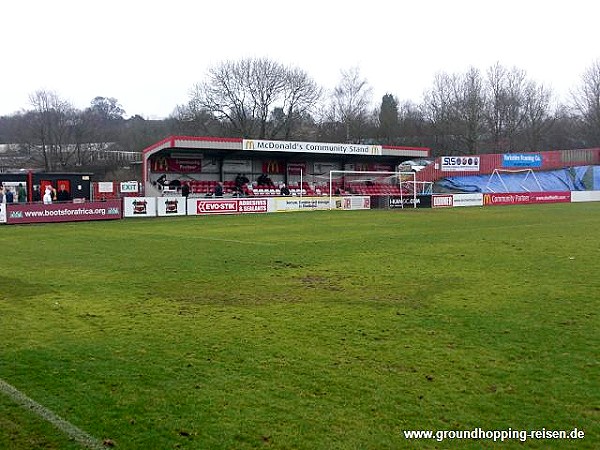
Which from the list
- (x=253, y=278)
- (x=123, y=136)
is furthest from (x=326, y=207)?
(x=123, y=136)

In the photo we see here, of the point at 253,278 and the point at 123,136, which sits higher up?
the point at 123,136

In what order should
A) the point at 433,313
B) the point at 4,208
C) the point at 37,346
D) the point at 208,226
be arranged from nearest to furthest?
the point at 37,346, the point at 433,313, the point at 208,226, the point at 4,208

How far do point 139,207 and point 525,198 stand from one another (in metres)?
36.0

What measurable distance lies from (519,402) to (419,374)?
1.11 metres

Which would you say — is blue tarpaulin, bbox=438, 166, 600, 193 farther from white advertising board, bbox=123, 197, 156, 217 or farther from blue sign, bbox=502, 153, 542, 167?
white advertising board, bbox=123, 197, 156, 217

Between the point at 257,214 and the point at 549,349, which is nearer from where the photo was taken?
the point at 549,349

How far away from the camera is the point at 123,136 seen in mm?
96438

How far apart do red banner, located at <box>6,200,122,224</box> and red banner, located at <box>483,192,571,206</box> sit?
107 ft

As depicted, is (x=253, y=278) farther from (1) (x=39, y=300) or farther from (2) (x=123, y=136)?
(2) (x=123, y=136)

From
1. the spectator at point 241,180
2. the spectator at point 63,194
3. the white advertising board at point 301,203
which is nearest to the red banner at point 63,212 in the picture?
the white advertising board at point 301,203

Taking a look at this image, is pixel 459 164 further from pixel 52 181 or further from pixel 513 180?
pixel 52 181

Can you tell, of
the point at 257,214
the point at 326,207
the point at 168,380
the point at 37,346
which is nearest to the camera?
the point at 168,380

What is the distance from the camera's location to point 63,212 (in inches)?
1307

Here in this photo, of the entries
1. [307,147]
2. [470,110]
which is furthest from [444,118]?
[307,147]
